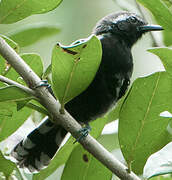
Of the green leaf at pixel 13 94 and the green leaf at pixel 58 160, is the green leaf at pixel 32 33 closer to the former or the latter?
the green leaf at pixel 58 160

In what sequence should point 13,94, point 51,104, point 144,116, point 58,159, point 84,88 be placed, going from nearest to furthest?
point 13,94
point 51,104
point 84,88
point 144,116
point 58,159

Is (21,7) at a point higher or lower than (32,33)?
higher

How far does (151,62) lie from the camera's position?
7207 millimetres

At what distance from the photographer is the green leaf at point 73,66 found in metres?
2.10

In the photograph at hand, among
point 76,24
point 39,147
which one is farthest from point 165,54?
point 76,24

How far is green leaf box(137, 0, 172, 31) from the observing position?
252cm

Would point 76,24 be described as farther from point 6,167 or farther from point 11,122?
point 6,167

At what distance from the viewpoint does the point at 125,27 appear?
14.5ft

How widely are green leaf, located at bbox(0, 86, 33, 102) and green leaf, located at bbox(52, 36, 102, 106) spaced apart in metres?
0.20

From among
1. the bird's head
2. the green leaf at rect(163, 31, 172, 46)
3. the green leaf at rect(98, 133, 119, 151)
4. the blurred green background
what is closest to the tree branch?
the green leaf at rect(98, 133, 119, 151)

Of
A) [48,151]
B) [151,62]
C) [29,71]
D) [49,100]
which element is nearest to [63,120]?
[49,100]

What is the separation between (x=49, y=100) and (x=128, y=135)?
0.59 meters

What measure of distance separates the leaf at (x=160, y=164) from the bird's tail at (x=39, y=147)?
1390 millimetres

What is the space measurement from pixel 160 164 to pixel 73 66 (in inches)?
27.6
